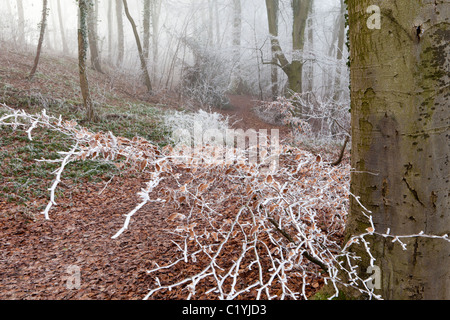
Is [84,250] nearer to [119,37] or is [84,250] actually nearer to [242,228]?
[242,228]

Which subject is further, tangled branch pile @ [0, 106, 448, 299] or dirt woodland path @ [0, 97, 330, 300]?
dirt woodland path @ [0, 97, 330, 300]

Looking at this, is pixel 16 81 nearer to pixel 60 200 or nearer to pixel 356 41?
pixel 60 200

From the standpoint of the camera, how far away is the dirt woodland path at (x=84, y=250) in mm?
2738

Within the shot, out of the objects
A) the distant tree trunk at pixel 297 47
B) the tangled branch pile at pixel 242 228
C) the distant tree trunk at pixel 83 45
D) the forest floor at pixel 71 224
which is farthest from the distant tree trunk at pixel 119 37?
the tangled branch pile at pixel 242 228

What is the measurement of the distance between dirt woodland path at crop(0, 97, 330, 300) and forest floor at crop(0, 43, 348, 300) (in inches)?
0.4

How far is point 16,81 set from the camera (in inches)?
355

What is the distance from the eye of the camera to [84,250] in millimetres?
3523

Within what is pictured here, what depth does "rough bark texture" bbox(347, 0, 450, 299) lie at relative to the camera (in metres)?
1.48

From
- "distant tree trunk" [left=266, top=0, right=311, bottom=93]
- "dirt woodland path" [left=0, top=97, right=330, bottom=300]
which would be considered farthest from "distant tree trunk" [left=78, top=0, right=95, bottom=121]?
"distant tree trunk" [left=266, top=0, right=311, bottom=93]

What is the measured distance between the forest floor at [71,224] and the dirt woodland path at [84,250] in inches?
0.4

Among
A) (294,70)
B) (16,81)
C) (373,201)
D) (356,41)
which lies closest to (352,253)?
(373,201)

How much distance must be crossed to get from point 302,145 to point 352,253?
6.71 m

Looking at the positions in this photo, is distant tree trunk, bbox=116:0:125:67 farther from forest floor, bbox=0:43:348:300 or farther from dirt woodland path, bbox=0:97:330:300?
dirt woodland path, bbox=0:97:330:300

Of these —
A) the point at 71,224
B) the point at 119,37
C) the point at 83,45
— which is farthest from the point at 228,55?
the point at 71,224
